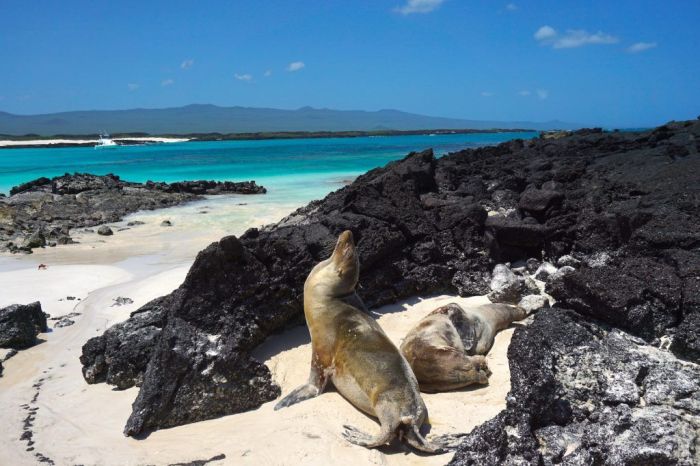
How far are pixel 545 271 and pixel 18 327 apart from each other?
6.07 meters

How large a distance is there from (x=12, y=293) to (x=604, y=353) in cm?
818

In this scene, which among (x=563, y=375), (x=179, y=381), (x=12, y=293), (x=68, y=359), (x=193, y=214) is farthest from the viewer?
(x=193, y=214)

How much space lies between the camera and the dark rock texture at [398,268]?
15.6ft

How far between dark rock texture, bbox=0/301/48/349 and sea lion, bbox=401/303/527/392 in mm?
4256

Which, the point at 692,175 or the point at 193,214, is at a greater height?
the point at 692,175

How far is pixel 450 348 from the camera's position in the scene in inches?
189

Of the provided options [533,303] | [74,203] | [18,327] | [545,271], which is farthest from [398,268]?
[74,203]

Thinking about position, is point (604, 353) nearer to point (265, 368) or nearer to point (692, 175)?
point (265, 368)

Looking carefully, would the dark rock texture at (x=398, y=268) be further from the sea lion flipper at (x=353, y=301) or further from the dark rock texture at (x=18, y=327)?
the dark rock texture at (x=18, y=327)

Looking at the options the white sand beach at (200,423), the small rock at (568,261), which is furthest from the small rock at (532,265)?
the white sand beach at (200,423)

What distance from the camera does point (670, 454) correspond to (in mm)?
3225

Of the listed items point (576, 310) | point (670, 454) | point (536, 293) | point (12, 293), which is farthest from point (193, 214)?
point (670, 454)

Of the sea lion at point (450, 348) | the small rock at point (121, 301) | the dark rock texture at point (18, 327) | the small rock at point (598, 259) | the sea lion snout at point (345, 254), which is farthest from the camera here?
the small rock at point (121, 301)

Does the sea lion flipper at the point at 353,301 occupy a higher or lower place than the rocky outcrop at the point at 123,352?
higher
